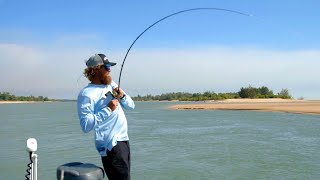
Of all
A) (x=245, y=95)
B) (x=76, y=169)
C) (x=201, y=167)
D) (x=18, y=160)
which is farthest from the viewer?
(x=245, y=95)

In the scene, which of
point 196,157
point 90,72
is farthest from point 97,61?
point 196,157

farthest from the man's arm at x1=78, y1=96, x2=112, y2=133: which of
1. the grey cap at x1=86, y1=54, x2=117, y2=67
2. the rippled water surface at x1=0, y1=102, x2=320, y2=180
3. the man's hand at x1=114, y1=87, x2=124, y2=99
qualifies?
the rippled water surface at x1=0, y1=102, x2=320, y2=180

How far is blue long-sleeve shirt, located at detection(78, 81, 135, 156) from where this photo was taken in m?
2.91

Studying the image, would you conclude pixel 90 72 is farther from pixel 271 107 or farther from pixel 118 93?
pixel 271 107

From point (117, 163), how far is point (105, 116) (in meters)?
0.35

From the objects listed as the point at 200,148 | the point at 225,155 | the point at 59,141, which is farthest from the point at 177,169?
the point at 59,141

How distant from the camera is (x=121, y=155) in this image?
9.80 feet

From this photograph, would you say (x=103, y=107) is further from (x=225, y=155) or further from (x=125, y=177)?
(x=225, y=155)

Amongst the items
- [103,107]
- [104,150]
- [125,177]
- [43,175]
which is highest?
[103,107]

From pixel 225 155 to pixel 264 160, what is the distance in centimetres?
111

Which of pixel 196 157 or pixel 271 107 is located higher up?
pixel 271 107

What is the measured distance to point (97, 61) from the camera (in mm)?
3029

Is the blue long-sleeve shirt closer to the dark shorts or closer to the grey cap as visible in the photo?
the dark shorts

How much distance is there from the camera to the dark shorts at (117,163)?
2.98m
